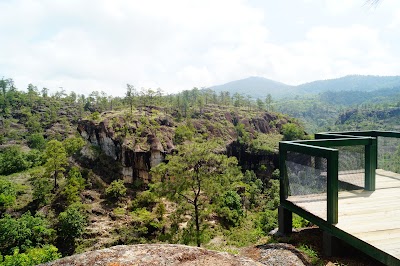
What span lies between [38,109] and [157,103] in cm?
2930

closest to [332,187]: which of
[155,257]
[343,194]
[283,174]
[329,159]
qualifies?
[329,159]

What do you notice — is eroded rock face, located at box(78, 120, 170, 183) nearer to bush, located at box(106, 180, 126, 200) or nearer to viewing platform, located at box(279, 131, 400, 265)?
bush, located at box(106, 180, 126, 200)

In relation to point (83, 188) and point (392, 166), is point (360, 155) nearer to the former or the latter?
point (392, 166)

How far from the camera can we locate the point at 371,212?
4766 millimetres

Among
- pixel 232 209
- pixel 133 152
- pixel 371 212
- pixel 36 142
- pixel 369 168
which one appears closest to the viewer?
pixel 371 212

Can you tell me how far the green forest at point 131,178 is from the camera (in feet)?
51.8

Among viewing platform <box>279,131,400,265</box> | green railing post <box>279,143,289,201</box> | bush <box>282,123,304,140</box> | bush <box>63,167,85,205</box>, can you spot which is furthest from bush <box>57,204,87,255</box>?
bush <box>282,123,304,140</box>

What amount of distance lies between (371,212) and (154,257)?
3.84 metres

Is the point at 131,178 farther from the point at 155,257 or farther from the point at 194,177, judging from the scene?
the point at 155,257

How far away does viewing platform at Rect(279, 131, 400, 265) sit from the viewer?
4066 millimetres

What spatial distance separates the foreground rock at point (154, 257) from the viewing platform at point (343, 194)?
6.94 ft

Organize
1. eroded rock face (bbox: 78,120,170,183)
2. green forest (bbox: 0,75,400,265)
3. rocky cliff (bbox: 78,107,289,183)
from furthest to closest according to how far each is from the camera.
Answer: rocky cliff (bbox: 78,107,289,183) → eroded rock face (bbox: 78,120,170,183) → green forest (bbox: 0,75,400,265)

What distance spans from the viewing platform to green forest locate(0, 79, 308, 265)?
4.88ft

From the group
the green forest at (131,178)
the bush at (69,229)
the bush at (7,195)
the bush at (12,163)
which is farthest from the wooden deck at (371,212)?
the bush at (12,163)
